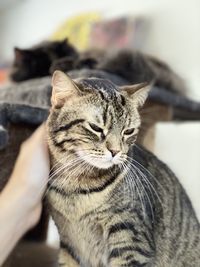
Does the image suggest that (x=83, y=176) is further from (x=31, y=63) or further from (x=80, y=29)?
(x=80, y=29)

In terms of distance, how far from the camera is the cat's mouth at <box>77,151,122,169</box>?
3.05ft

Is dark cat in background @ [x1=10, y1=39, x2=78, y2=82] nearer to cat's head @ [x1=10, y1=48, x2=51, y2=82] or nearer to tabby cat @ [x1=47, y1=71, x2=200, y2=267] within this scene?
cat's head @ [x1=10, y1=48, x2=51, y2=82]

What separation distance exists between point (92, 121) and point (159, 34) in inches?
50.4

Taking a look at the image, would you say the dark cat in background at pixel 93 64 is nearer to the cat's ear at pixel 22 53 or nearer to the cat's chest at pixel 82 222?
the cat's ear at pixel 22 53

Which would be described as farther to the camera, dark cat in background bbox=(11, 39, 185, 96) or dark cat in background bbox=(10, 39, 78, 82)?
dark cat in background bbox=(10, 39, 78, 82)

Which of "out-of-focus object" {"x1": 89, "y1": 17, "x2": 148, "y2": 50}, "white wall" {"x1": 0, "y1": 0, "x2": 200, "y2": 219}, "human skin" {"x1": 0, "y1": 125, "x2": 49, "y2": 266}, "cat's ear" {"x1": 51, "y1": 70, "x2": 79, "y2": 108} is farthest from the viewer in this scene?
"out-of-focus object" {"x1": 89, "y1": 17, "x2": 148, "y2": 50}

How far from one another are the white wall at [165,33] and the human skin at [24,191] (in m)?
0.47

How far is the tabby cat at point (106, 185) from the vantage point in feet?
3.08

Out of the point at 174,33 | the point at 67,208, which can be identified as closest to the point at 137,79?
the point at 174,33

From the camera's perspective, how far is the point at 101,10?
7.88 feet

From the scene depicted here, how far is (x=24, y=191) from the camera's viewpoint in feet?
3.49

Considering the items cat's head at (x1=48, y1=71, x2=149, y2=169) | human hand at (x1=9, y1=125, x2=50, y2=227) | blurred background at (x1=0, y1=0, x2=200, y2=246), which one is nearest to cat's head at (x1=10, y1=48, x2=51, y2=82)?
blurred background at (x1=0, y1=0, x2=200, y2=246)

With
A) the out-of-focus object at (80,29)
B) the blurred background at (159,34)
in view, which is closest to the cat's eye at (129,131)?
the blurred background at (159,34)

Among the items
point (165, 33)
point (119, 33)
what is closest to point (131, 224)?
point (165, 33)
